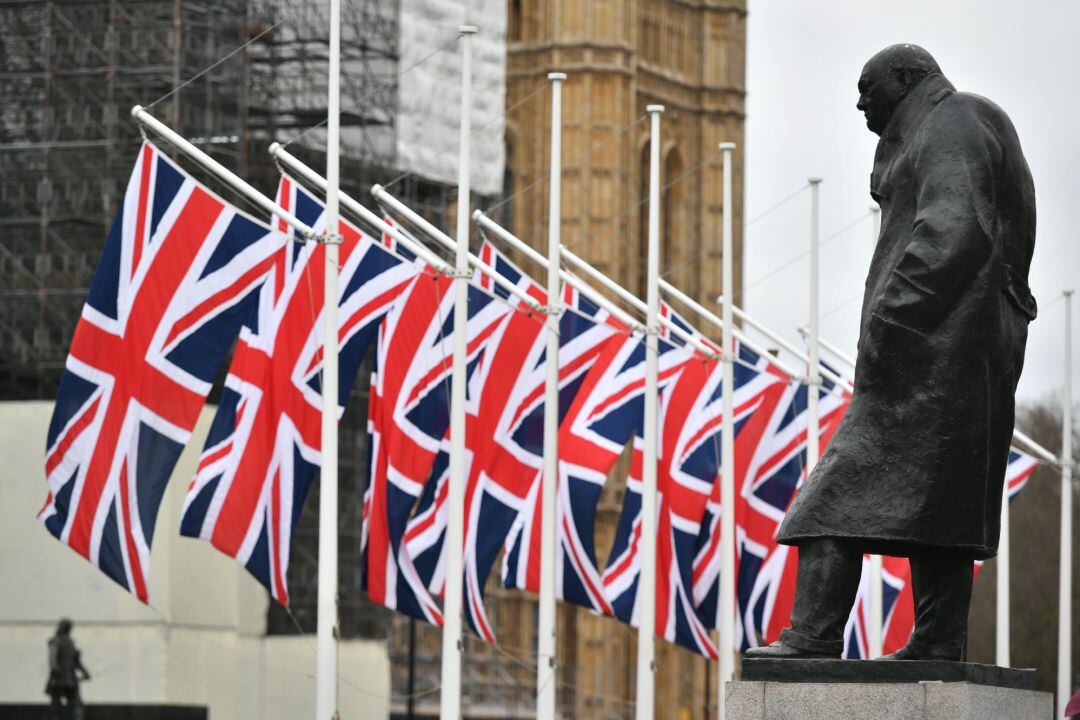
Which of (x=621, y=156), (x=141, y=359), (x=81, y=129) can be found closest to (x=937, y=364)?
(x=141, y=359)

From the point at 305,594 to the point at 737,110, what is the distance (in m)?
40.4

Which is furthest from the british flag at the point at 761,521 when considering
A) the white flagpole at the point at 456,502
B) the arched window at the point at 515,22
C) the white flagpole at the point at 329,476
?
the arched window at the point at 515,22

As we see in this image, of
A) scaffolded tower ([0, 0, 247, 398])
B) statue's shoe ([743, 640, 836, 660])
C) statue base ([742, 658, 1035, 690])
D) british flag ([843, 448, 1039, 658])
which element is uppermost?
scaffolded tower ([0, 0, 247, 398])

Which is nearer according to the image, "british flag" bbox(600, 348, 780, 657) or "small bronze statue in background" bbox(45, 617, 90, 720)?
"small bronze statue in background" bbox(45, 617, 90, 720)

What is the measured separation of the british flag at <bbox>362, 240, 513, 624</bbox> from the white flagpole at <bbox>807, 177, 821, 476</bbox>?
677 cm

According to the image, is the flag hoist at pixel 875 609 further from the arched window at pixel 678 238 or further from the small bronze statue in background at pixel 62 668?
the arched window at pixel 678 238

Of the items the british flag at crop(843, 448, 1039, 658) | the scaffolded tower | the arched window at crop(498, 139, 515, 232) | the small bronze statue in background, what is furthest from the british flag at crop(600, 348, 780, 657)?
the arched window at crop(498, 139, 515, 232)

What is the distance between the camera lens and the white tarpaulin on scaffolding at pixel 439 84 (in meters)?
48.4

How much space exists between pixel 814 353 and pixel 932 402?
21.1 metres

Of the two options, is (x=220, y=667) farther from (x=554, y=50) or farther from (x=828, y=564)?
(x=554, y=50)

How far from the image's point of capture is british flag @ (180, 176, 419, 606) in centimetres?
2286

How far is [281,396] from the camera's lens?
2353cm

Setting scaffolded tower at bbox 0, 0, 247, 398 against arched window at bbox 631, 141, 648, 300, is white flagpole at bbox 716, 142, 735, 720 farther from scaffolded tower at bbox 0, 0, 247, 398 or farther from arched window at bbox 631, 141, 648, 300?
A: arched window at bbox 631, 141, 648, 300

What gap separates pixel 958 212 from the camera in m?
10.5
